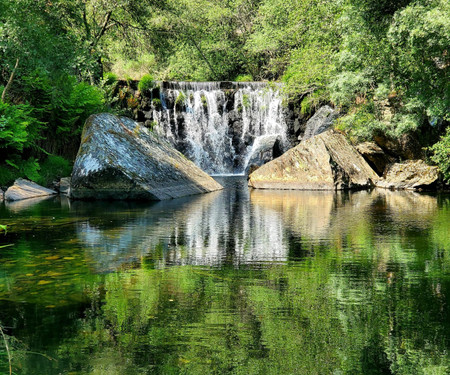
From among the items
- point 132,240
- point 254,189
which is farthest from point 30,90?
point 132,240

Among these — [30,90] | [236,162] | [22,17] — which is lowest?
[236,162]

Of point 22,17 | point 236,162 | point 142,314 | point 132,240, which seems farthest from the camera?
point 236,162

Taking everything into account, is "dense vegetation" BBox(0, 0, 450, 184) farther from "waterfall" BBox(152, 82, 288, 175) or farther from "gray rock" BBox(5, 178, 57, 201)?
"waterfall" BBox(152, 82, 288, 175)

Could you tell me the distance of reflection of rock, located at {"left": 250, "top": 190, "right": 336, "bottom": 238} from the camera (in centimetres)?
977

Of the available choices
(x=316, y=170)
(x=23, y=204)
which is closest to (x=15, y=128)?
(x=23, y=204)

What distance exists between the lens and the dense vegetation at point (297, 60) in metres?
15.3

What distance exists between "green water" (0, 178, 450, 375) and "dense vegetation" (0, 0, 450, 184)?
7079mm

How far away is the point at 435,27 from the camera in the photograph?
40.6 feet

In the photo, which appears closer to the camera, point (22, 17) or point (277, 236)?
point (277, 236)

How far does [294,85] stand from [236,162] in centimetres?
695

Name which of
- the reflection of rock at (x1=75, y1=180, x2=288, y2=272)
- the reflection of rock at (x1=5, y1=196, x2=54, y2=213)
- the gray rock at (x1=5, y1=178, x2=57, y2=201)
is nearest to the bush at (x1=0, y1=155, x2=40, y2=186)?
the gray rock at (x1=5, y1=178, x2=57, y2=201)

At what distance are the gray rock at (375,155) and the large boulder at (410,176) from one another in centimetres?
75

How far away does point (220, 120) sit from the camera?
32.5 meters

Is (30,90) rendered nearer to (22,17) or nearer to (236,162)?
(22,17)
